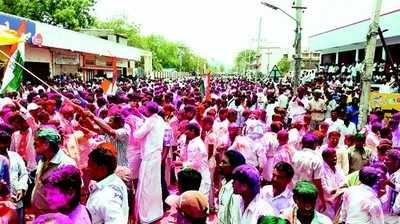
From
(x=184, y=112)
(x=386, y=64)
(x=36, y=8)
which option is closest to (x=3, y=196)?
(x=184, y=112)

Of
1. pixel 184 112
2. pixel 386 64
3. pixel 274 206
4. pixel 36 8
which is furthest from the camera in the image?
pixel 36 8

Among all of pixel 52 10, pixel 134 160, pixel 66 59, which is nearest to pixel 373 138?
pixel 134 160

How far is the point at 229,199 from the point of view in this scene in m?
4.34

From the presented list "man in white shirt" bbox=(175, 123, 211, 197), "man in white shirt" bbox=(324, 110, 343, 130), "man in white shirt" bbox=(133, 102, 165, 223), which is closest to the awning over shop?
"man in white shirt" bbox=(324, 110, 343, 130)

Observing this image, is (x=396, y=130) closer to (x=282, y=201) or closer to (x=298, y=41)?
(x=282, y=201)

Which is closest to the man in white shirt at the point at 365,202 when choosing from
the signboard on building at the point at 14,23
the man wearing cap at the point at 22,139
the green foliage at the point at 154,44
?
the man wearing cap at the point at 22,139

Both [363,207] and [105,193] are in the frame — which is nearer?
[105,193]

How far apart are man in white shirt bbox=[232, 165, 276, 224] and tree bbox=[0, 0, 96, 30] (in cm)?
4135

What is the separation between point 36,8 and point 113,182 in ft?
140

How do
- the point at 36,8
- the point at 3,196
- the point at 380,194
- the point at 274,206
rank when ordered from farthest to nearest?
1. the point at 36,8
2. the point at 380,194
3. the point at 274,206
4. the point at 3,196

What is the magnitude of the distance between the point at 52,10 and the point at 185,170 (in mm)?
42435

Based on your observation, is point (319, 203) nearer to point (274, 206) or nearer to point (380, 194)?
point (380, 194)

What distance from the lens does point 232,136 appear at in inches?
310

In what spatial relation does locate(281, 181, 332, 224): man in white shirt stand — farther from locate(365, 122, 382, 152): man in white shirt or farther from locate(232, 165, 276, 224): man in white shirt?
locate(365, 122, 382, 152): man in white shirt
